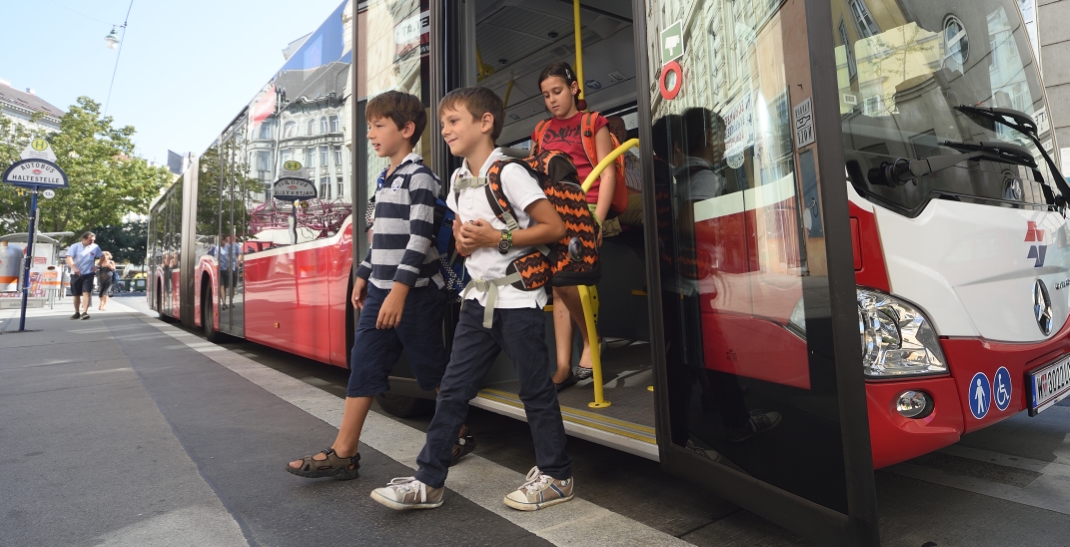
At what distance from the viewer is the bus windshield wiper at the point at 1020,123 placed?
252 cm

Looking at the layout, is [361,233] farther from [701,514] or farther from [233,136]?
[233,136]

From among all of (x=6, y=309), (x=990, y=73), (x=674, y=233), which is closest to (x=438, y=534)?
(x=674, y=233)

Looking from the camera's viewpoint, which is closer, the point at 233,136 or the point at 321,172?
the point at 321,172

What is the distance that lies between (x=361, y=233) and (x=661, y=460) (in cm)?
251

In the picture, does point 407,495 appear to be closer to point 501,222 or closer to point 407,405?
point 501,222

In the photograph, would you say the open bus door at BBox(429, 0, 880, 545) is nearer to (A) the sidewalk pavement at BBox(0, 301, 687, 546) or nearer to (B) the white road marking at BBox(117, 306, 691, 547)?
(B) the white road marking at BBox(117, 306, 691, 547)

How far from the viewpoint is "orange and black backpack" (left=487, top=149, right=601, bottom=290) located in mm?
2432

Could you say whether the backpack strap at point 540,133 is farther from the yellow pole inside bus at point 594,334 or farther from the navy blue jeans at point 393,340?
the navy blue jeans at point 393,340

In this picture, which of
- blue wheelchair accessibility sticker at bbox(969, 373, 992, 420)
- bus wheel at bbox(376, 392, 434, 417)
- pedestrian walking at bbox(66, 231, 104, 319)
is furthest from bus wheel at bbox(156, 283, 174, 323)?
blue wheelchair accessibility sticker at bbox(969, 373, 992, 420)

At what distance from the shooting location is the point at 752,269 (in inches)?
79.1

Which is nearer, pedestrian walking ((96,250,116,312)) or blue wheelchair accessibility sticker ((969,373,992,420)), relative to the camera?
blue wheelchair accessibility sticker ((969,373,992,420))

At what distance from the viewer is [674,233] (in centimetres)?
227

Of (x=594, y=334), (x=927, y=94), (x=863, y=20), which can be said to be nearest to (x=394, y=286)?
(x=594, y=334)

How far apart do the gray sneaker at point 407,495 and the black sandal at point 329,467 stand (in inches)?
17.2
